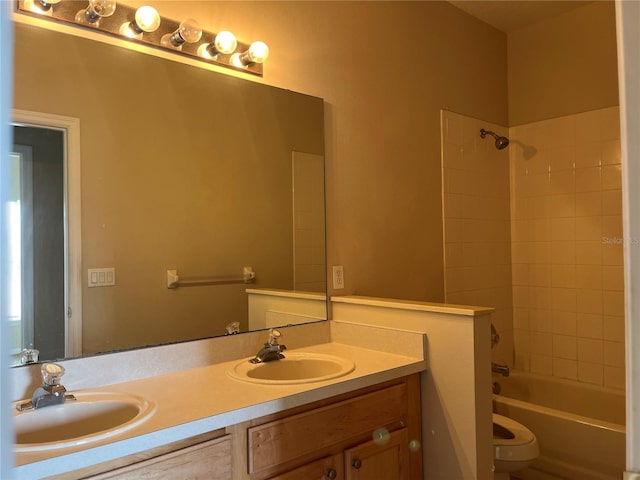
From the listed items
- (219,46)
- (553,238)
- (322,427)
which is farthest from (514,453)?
(219,46)

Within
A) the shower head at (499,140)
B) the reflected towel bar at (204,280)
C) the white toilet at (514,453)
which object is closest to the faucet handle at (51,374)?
the reflected towel bar at (204,280)

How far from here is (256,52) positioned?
6.07 ft

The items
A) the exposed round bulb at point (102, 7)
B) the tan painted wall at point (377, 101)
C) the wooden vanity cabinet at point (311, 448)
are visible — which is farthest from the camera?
the tan painted wall at point (377, 101)

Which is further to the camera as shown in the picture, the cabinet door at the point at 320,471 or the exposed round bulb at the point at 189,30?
the exposed round bulb at the point at 189,30

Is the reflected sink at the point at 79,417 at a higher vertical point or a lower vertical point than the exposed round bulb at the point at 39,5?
lower

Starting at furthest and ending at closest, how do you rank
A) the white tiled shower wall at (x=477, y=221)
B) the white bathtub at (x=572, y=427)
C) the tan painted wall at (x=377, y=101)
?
1. the white tiled shower wall at (x=477, y=221)
2. the white bathtub at (x=572, y=427)
3. the tan painted wall at (x=377, y=101)

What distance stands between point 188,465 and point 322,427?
0.43 metres

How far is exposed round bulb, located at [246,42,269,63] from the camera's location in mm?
1848

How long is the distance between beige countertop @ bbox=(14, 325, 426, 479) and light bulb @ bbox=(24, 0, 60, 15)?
45.4 inches

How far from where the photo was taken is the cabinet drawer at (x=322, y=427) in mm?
1307

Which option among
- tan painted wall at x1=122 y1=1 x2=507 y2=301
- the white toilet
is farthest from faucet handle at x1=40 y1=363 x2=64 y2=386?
the white toilet

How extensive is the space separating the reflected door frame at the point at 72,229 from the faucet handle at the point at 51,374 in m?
0.14

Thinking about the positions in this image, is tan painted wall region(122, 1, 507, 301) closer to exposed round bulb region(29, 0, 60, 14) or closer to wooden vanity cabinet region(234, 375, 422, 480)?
exposed round bulb region(29, 0, 60, 14)

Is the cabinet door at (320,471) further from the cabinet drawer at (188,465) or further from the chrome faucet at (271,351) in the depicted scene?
the chrome faucet at (271,351)
